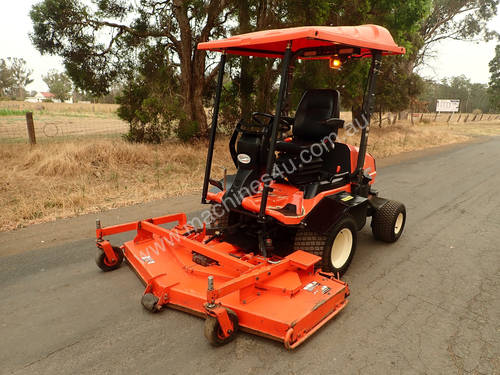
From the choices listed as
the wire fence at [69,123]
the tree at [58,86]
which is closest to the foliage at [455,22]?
the wire fence at [69,123]

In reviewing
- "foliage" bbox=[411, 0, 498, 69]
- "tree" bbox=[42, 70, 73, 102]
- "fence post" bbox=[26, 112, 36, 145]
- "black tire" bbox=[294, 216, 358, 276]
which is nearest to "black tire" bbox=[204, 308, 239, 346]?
"black tire" bbox=[294, 216, 358, 276]

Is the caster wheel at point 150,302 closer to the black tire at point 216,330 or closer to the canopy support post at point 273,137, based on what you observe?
the black tire at point 216,330

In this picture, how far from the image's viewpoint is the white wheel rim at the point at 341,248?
3656 millimetres

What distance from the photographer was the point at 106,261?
3719mm

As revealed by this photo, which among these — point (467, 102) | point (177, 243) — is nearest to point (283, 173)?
point (177, 243)

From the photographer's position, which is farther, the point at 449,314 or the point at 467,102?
the point at 467,102

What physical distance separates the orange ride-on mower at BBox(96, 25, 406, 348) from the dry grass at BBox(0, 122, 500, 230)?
2.53 meters

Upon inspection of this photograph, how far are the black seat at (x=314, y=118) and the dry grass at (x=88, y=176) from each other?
3234 mm

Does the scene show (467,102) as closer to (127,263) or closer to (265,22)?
(265,22)

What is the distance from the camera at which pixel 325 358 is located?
2551mm

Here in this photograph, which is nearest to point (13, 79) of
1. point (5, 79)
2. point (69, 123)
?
point (5, 79)

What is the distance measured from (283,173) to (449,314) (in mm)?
2051

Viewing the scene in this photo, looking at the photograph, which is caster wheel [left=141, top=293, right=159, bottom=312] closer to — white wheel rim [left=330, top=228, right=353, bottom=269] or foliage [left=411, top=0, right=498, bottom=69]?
white wheel rim [left=330, top=228, right=353, bottom=269]

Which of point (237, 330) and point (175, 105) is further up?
point (175, 105)
